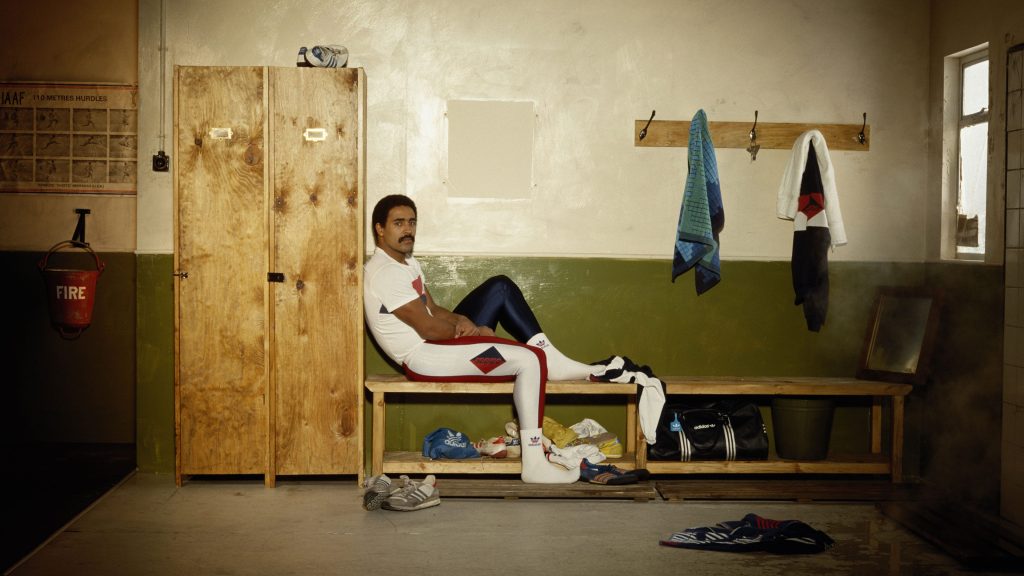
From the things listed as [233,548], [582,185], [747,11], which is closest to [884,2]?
[747,11]

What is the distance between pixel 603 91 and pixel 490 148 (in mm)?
700

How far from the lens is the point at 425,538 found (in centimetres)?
379

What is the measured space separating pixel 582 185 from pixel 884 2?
6.53 ft

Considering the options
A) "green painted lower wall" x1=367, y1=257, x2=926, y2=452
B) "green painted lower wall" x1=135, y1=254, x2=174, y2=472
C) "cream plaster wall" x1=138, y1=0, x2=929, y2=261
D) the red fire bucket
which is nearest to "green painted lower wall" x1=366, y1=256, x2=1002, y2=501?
"green painted lower wall" x1=367, y1=257, x2=926, y2=452

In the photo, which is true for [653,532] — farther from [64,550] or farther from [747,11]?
[747,11]

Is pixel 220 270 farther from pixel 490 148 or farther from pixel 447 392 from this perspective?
pixel 490 148

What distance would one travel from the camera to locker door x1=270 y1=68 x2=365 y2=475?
14.7ft

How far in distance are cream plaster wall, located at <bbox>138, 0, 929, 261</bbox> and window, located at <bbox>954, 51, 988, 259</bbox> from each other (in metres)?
0.23

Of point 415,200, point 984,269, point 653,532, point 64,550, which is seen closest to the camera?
point 64,550

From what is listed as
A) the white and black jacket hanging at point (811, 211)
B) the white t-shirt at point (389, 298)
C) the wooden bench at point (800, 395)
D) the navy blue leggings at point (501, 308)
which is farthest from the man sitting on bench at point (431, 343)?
the white and black jacket hanging at point (811, 211)

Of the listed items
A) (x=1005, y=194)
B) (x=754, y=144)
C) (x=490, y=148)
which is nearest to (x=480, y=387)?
(x=490, y=148)

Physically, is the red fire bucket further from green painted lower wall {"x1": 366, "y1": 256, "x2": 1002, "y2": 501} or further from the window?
the window

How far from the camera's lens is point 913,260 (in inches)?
199

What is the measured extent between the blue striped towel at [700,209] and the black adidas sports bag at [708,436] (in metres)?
0.79
